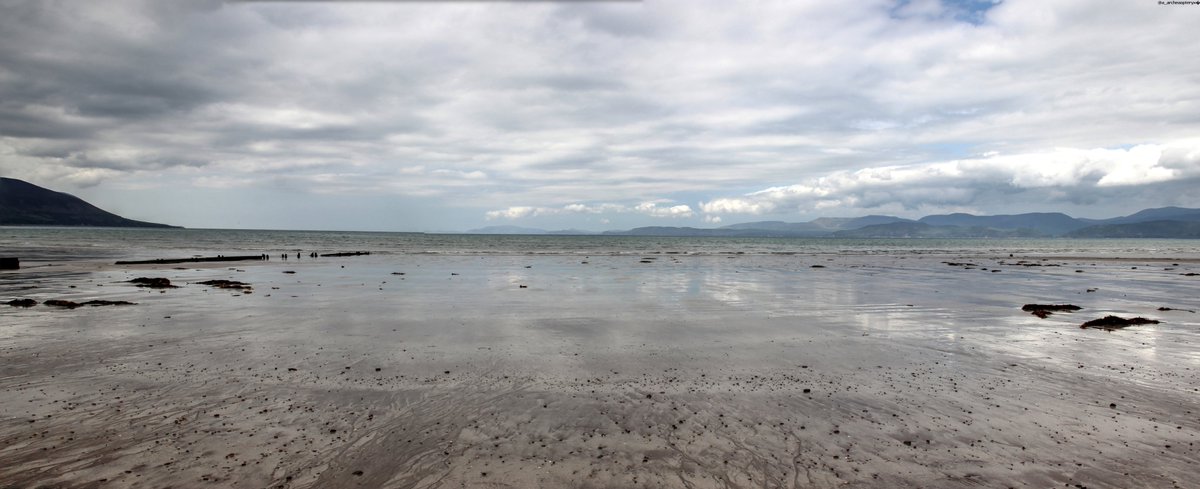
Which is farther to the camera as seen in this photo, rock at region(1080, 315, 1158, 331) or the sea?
the sea

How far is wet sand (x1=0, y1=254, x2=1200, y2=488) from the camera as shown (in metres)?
6.79

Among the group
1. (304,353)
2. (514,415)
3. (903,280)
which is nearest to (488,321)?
(304,353)

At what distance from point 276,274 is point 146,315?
20486 millimetres

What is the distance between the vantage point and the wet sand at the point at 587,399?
679 centimetres

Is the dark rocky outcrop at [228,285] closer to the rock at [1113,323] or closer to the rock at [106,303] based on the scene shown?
the rock at [106,303]

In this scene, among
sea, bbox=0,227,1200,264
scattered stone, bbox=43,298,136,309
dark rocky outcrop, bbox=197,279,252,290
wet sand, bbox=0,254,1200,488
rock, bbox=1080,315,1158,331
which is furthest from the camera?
sea, bbox=0,227,1200,264

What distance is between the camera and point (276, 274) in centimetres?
3691

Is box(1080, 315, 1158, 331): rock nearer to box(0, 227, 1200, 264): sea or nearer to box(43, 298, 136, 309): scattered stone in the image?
box(43, 298, 136, 309): scattered stone

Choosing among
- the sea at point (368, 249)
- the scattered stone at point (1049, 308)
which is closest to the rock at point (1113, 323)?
the scattered stone at point (1049, 308)

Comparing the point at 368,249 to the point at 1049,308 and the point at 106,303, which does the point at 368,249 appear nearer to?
the point at 106,303

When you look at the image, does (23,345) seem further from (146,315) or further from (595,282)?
(595,282)

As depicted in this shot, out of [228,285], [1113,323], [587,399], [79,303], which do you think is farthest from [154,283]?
[1113,323]

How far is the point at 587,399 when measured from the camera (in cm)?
951

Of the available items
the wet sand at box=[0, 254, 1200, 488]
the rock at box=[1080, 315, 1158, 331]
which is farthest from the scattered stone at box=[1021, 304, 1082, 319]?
the rock at box=[1080, 315, 1158, 331]
